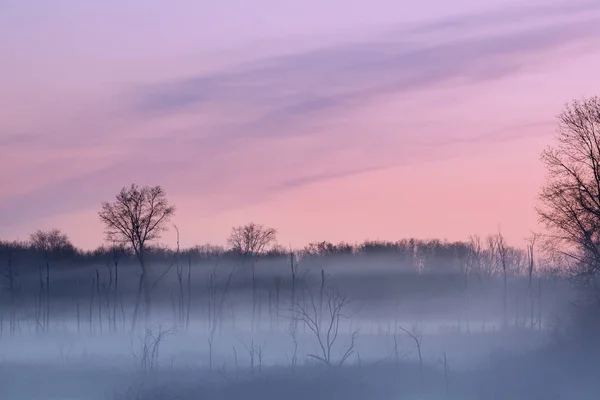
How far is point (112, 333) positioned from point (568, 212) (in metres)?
44.7

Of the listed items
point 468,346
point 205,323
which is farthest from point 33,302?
point 468,346

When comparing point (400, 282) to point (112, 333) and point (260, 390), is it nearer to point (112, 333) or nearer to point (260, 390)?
point (112, 333)

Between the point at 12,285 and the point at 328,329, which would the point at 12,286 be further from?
the point at 328,329

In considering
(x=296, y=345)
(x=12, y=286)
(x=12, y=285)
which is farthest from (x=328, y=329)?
(x=12, y=285)

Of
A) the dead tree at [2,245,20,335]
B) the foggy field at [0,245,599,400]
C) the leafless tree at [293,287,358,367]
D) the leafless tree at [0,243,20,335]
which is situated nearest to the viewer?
the foggy field at [0,245,599,400]

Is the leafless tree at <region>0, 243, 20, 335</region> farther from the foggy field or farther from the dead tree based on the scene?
the foggy field

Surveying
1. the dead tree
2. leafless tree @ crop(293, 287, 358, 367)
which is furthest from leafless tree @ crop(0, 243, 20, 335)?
leafless tree @ crop(293, 287, 358, 367)

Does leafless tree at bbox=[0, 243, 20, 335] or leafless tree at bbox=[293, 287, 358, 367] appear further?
leafless tree at bbox=[0, 243, 20, 335]

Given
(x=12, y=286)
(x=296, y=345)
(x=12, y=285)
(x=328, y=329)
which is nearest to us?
(x=296, y=345)

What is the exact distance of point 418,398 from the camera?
1532 inches

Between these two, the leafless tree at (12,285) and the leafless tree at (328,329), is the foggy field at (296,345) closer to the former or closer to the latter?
the leafless tree at (328,329)

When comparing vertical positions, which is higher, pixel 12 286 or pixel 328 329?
pixel 12 286

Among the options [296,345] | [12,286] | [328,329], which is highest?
[12,286]

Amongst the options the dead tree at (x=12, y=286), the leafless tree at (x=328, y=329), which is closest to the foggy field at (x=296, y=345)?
the leafless tree at (x=328, y=329)
